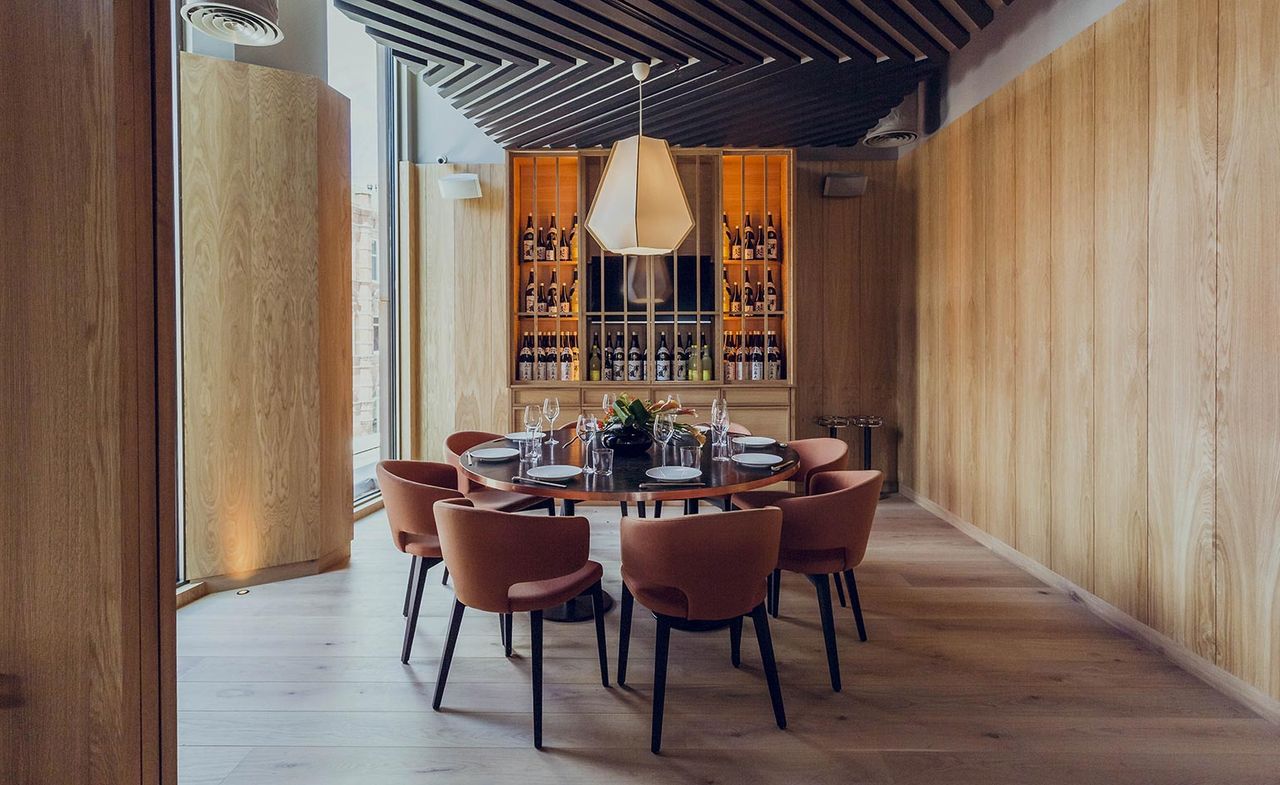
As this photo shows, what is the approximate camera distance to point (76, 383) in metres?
1.05

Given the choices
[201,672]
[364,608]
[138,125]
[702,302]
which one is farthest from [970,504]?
[138,125]

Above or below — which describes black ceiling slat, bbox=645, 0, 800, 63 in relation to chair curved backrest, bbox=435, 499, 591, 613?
above

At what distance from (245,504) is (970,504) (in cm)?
460

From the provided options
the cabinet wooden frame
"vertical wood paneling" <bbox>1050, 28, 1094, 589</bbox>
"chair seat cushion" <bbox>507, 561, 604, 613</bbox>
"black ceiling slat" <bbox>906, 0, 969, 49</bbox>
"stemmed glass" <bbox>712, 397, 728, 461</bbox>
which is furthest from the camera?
the cabinet wooden frame

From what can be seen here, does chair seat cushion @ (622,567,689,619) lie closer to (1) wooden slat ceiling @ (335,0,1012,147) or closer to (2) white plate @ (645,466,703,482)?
(2) white plate @ (645,466,703,482)

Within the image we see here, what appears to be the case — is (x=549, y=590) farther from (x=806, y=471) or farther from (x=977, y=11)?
(x=977, y=11)

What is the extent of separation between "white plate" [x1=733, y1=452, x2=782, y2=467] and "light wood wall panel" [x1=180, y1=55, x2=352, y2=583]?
95.4 inches

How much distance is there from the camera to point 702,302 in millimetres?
5566

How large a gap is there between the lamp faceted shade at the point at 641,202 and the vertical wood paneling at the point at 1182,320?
2.13m

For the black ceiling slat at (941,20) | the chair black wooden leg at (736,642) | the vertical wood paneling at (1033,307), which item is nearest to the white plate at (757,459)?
the chair black wooden leg at (736,642)

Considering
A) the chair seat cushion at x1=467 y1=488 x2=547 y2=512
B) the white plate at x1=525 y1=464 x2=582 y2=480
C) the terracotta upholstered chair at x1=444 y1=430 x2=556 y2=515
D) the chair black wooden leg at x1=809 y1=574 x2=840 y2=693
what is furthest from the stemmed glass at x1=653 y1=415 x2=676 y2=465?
the chair black wooden leg at x1=809 y1=574 x2=840 y2=693

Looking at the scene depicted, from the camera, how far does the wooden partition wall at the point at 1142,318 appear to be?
2391 mm

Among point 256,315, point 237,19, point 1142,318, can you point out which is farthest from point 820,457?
point 237,19

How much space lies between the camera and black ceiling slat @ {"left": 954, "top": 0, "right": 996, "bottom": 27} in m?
3.72
